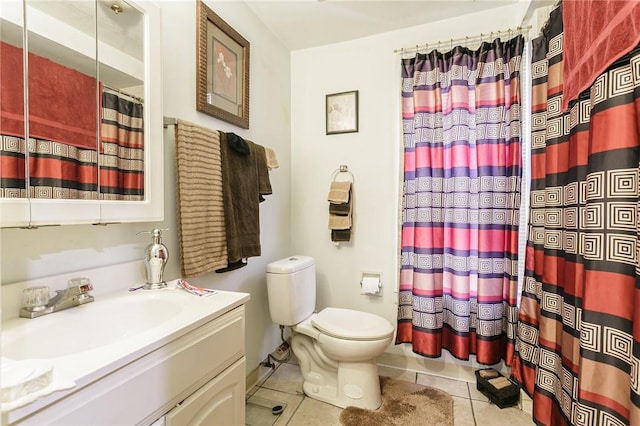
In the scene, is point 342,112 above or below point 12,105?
above

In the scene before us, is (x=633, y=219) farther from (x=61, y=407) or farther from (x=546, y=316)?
(x=61, y=407)

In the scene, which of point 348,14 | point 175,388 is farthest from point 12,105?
point 348,14

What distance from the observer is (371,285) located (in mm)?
2225

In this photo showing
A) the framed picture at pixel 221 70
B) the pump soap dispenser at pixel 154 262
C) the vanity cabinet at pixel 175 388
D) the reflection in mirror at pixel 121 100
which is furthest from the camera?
the framed picture at pixel 221 70

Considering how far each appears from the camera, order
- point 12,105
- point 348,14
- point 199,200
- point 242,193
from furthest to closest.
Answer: point 348,14 < point 242,193 < point 199,200 < point 12,105

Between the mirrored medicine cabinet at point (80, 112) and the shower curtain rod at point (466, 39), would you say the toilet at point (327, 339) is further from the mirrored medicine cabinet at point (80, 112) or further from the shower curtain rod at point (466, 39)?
the shower curtain rod at point (466, 39)

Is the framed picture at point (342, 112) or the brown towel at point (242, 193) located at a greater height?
the framed picture at point (342, 112)

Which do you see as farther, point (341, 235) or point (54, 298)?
point (341, 235)

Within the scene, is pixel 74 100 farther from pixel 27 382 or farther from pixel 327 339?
pixel 327 339

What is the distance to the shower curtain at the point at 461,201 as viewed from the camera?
188 cm

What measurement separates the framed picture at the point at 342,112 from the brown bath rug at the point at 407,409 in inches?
69.6

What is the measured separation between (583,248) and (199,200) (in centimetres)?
146

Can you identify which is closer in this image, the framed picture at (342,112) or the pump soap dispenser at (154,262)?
the pump soap dispenser at (154,262)

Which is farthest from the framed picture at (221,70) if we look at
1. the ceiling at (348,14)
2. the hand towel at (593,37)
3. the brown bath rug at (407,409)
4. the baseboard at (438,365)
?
the baseboard at (438,365)
